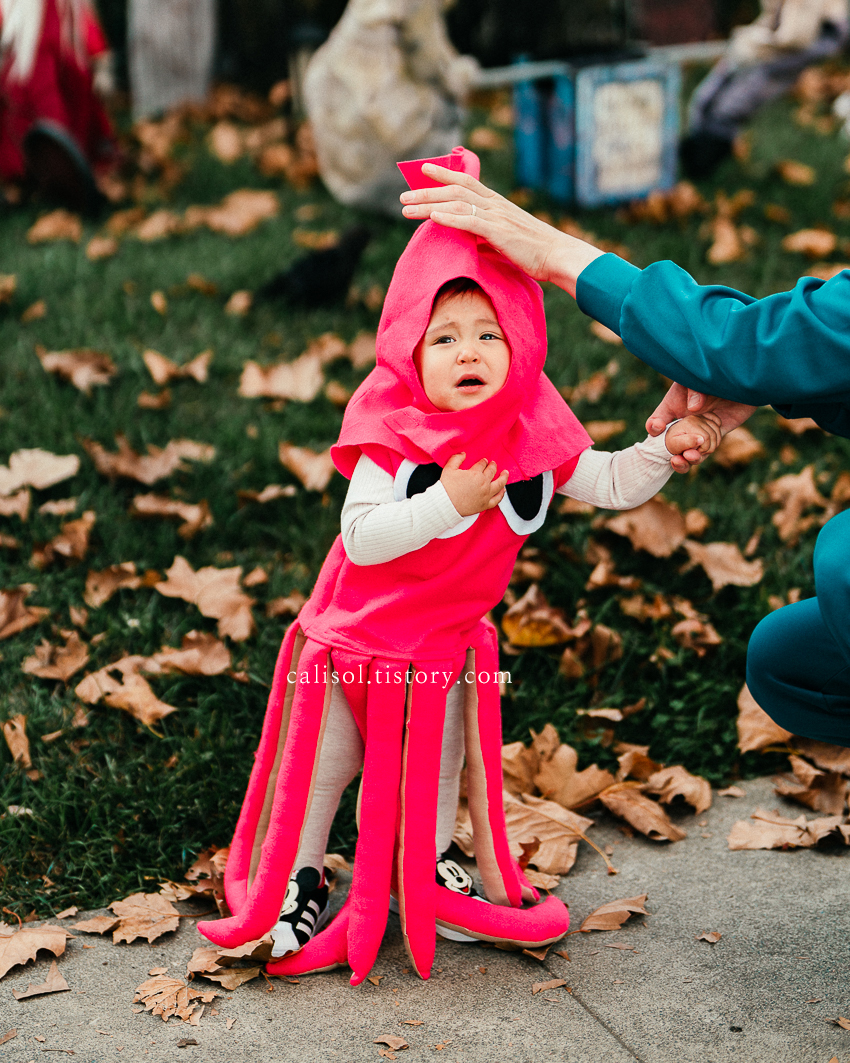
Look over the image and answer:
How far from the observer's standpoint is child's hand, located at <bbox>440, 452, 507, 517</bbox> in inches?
70.1

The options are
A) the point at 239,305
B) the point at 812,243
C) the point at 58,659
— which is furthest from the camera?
the point at 812,243

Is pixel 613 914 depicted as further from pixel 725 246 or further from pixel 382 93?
pixel 382 93

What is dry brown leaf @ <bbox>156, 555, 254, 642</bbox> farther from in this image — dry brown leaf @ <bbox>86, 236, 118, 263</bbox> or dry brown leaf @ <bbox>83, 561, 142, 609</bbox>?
dry brown leaf @ <bbox>86, 236, 118, 263</bbox>

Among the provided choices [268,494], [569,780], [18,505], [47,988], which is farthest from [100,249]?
[47,988]

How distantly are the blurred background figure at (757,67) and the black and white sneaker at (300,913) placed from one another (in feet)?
16.5

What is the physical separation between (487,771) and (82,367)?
247cm

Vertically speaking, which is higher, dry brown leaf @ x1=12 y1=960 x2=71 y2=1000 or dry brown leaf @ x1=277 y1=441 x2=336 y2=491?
dry brown leaf @ x1=277 y1=441 x2=336 y2=491

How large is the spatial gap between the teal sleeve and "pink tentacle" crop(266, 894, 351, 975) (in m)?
1.10

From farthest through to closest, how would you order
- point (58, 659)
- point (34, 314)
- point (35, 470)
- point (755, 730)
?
point (34, 314) < point (35, 470) < point (58, 659) < point (755, 730)

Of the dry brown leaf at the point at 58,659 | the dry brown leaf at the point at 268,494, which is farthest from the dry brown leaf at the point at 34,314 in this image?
the dry brown leaf at the point at 58,659

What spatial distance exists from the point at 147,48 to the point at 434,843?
23.4 ft

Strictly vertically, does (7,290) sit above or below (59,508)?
above

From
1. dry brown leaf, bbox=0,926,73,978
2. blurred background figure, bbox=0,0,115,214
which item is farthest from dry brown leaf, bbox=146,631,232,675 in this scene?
blurred background figure, bbox=0,0,115,214

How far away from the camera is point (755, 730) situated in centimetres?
260
